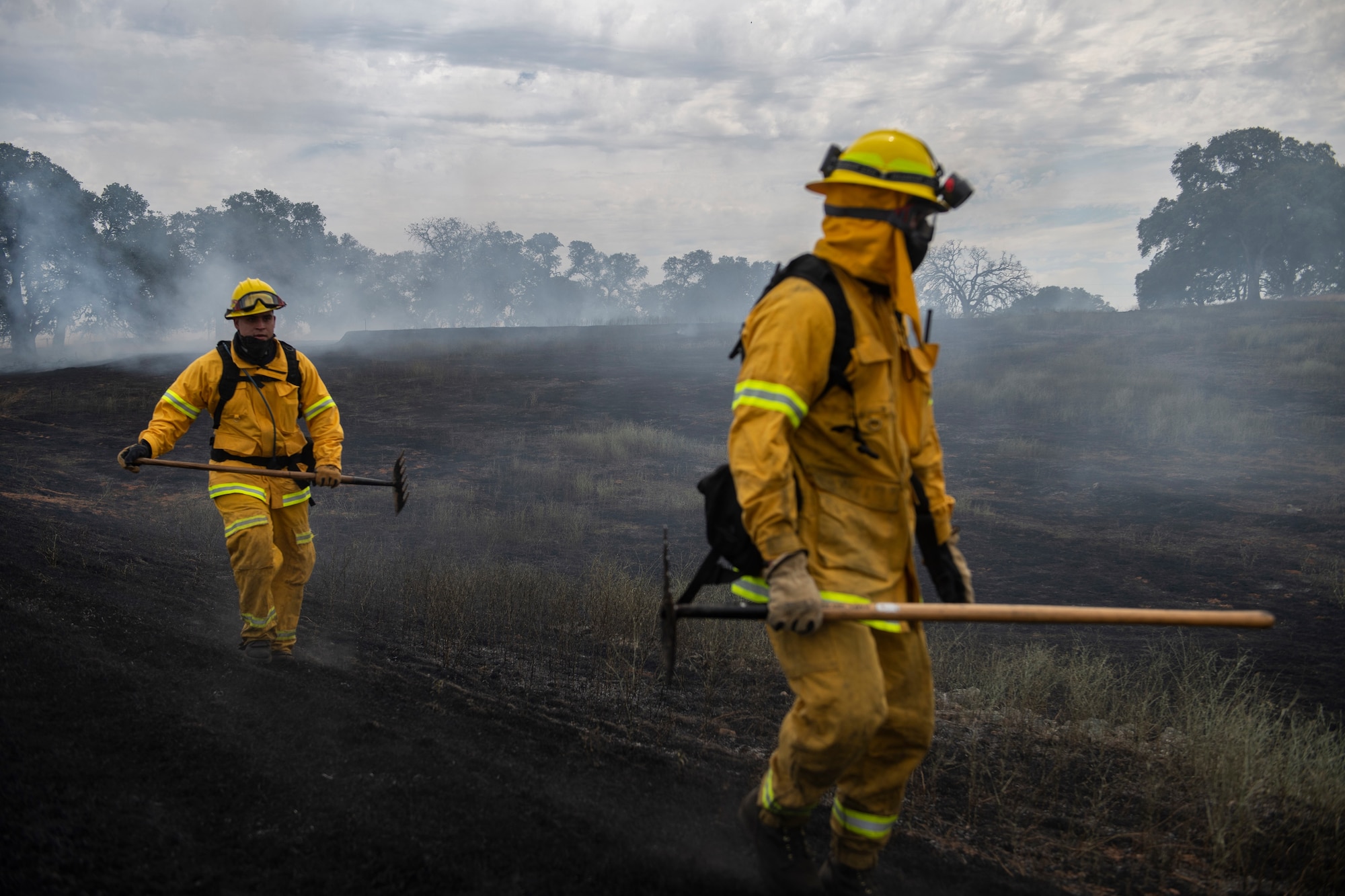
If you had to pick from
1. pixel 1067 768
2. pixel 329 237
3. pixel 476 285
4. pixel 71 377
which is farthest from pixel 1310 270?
pixel 476 285

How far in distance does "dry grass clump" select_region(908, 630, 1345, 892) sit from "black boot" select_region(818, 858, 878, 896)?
0.93 meters

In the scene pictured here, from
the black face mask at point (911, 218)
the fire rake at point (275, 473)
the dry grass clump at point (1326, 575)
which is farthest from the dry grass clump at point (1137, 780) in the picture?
the fire rake at point (275, 473)

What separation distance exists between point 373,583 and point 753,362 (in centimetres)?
584

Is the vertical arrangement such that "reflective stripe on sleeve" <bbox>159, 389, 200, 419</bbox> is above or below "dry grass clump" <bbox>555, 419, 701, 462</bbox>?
above

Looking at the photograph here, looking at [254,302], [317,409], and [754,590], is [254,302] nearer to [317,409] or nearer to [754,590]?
[317,409]

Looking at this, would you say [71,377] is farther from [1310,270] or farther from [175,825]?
[1310,270]

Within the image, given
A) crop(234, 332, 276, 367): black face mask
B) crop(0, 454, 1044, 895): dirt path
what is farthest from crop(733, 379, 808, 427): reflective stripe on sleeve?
crop(234, 332, 276, 367): black face mask

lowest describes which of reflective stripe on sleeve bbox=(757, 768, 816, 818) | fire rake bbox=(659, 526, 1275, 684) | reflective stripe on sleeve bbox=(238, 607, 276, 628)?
reflective stripe on sleeve bbox=(757, 768, 816, 818)

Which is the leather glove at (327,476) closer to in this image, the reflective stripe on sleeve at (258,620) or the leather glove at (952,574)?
the reflective stripe on sleeve at (258,620)

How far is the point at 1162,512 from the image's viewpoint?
10.6 m

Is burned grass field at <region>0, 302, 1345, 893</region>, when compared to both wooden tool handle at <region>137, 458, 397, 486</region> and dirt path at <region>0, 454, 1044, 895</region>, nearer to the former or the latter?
dirt path at <region>0, 454, 1044, 895</region>

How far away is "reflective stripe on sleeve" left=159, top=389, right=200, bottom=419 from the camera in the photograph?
194 inches

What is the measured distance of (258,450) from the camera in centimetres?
508

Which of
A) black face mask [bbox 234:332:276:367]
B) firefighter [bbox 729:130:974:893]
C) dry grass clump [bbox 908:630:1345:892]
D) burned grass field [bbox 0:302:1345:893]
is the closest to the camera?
firefighter [bbox 729:130:974:893]
